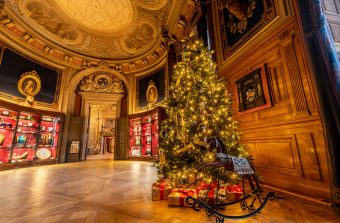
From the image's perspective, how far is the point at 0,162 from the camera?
590 centimetres

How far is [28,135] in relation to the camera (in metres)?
7.18

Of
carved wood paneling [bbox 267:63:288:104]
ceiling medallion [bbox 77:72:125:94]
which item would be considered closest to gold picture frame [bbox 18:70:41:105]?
ceiling medallion [bbox 77:72:125:94]

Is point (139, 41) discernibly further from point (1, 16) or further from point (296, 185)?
point (296, 185)

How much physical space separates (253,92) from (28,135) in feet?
32.1

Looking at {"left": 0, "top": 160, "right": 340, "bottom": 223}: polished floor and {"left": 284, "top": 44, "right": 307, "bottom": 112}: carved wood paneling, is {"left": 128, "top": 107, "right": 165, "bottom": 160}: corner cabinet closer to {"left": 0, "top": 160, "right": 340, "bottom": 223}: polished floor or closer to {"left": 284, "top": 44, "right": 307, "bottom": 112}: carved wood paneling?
{"left": 0, "top": 160, "right": 340, "bottom": 223}: polished floor

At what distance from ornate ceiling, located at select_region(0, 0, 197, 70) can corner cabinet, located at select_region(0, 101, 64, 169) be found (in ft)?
12.1

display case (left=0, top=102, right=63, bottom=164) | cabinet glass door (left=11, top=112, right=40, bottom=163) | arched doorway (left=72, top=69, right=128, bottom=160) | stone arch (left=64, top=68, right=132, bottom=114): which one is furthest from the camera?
arched doorway (left=72, top=69, right=128, bottom=160)

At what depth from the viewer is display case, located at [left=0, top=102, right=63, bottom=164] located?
6.24 m

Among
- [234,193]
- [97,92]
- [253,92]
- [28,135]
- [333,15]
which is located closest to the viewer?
[234,193]

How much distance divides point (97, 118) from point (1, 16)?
13.3 metres

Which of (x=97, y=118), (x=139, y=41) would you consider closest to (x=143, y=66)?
(x=139, y=41)

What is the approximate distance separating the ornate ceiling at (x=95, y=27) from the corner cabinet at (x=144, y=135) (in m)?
3.76

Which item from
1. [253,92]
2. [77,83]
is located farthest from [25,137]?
[253,92]

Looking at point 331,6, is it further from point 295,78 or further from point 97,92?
point 97,92
